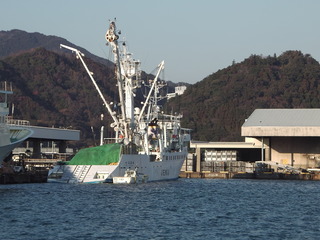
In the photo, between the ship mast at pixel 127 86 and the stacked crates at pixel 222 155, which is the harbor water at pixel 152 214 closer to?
the ship mast at pixel 127 86

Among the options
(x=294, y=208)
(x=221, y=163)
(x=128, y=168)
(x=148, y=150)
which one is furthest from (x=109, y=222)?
(x=221, y=163)

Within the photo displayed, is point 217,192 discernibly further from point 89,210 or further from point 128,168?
point 89,210

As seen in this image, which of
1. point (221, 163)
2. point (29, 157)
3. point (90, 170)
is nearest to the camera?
point (90, 170)

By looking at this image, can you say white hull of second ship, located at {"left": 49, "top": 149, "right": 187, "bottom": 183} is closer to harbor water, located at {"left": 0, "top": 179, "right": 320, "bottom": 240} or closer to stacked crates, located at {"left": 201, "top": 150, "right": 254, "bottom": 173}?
harbor water, located at {"left": 0, "top": 179, "right": 320, "bottom": 240}

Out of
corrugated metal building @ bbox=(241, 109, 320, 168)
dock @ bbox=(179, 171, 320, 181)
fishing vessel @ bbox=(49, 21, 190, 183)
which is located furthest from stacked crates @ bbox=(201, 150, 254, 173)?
fishing vessel @ bbox=(49, 21, 190, 183)

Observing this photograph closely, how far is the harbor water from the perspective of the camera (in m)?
50.5

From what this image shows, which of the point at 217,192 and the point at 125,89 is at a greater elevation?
the point at 125,89

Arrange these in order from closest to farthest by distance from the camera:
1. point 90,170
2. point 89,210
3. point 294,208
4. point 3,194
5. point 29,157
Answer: point 89,210
point 294,208
point 3,194
point 90,170
point 29,157

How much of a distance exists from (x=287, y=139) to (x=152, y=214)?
89.3m

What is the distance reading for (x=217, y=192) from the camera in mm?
90500

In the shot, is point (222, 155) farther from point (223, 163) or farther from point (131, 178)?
point (131, 178)

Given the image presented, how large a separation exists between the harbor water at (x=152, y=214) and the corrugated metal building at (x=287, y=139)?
5192 centimetres

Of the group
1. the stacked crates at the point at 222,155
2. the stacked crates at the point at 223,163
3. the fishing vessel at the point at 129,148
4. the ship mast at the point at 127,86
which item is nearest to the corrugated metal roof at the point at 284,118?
the stacked crates at the point at 223,163

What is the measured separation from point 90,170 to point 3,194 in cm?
2021
